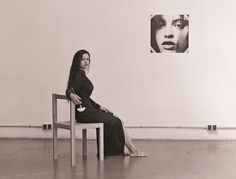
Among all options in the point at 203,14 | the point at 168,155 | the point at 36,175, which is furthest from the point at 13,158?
the point at 203,14

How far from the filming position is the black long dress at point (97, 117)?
19.5 ft

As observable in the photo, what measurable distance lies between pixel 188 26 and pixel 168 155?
2.15 m

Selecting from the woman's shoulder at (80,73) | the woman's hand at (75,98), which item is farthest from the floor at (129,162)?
the woman's shoulder at (80,73)

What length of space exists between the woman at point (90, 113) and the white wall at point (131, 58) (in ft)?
4.82

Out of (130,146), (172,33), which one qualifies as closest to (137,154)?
(130,146)

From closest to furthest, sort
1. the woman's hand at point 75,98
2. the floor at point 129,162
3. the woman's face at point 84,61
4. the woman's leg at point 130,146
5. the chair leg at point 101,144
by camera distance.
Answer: the floor at point 129,162 < the woman's hand at point 75,98 < the chair leg at point 101,144 < the woman's face at point 84,61 < the woman's leg at point 130,146

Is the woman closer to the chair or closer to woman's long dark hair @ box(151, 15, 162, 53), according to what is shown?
the chair

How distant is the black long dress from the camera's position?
5945 mm

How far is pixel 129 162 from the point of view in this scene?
230 inches

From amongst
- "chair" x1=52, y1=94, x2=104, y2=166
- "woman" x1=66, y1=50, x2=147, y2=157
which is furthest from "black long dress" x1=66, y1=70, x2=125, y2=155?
"chair" x1=52, y1=94, x2=104, y2=166

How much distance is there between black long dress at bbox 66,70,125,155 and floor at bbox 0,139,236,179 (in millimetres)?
181

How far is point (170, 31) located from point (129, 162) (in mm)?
2470

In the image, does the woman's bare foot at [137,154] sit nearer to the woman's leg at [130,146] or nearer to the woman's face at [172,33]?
the woman's leg at [130,146]

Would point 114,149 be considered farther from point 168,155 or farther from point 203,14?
point 203,14
